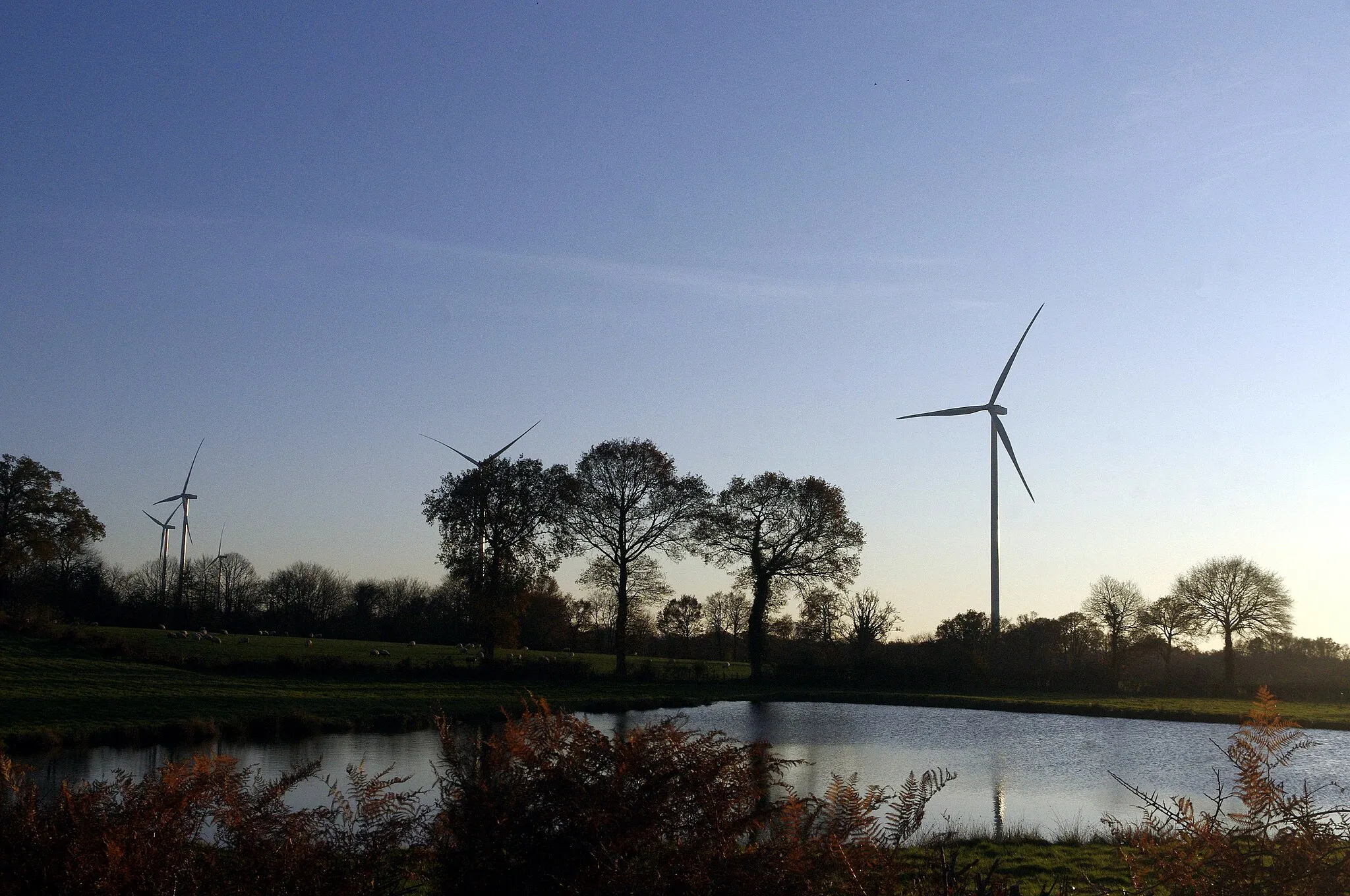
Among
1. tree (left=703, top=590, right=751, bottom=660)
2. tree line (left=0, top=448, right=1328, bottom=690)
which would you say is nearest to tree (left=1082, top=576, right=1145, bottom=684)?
tree line (left=0, top=448, right=1328, bottom=690)

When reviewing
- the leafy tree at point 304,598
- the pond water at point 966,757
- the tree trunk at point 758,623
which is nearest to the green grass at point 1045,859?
the pond water at point 966,757

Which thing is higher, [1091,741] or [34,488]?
[34,488]

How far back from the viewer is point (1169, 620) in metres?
61.2

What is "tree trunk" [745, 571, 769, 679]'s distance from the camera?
55.6m

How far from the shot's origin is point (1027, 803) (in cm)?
1948

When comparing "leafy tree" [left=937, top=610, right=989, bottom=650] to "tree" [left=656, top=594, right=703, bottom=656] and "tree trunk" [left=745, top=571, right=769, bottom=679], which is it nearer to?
"tree trunk" [left=745, top=571, right=769, bottom=679]

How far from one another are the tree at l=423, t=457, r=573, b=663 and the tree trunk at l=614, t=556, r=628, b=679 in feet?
9.98

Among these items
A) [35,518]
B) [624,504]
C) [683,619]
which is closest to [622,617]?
[624,504]

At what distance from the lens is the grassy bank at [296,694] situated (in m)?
27.9

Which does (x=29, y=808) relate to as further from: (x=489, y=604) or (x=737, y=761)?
(x=489, y=604)

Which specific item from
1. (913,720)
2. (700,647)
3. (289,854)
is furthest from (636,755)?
(700,647)

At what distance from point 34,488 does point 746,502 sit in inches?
1512

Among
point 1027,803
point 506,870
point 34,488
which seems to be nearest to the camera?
point 506,870

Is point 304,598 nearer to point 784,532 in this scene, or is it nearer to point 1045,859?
point 784,532
